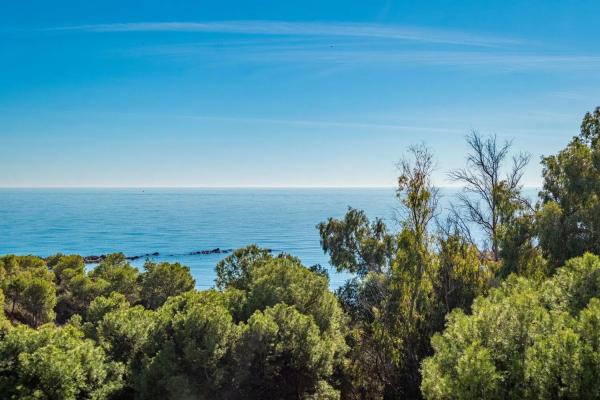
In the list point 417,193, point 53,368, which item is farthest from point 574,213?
point 53,368

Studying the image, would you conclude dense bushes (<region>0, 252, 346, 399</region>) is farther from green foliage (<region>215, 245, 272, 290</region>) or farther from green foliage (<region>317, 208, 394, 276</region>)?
green foliage (<region>317, 208, 394, 276</region>)

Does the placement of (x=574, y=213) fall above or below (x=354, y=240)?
above

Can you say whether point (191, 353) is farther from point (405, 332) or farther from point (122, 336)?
point (405, 332)

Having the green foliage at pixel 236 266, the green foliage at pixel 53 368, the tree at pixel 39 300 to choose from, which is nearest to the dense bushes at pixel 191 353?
Answer: the green foliage at pixel 53 368

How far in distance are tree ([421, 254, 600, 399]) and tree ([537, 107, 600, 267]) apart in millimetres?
7815

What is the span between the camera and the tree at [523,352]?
6.17 m

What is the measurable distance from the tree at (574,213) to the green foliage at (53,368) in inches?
629

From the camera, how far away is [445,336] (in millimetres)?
7824

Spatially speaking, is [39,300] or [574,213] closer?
[574,213]

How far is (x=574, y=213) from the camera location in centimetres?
1602

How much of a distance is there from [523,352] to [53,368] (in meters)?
11.4

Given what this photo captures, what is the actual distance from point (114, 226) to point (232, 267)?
103 m

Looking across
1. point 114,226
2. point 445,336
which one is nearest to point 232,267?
point 445,336

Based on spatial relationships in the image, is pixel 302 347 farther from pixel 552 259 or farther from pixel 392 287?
pixel 552 259
